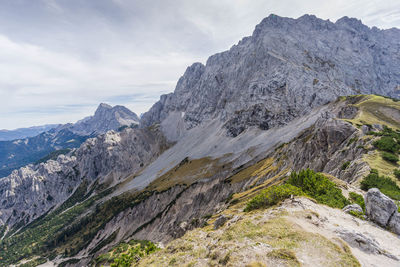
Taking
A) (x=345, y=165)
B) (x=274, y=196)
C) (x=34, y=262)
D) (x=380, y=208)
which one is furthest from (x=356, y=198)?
(x=34, y=262)

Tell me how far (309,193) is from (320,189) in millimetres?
2096

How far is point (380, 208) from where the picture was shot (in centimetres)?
2228

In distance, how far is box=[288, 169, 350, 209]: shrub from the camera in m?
27.7

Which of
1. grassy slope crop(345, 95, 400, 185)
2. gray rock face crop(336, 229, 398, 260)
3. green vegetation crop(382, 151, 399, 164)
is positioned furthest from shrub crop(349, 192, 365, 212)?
green vegetation crop(382, 151, 399, 164)

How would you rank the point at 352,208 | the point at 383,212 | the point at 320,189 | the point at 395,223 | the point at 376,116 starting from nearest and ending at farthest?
the point at 395,223
the point at 383,212
the point at 352,208
the point at 320,189
the point at 376,116

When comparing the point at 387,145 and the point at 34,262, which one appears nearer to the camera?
the point at 387,145

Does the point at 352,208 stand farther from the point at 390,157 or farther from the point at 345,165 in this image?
the point at 345,165

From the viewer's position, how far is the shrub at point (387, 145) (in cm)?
4623

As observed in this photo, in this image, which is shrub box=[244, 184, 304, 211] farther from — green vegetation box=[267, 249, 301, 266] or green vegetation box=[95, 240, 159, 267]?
green vegetation box=[95, 240, 159, 267]

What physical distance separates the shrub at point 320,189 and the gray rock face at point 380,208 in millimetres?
4336

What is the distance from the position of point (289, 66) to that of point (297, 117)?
6213 centimetres

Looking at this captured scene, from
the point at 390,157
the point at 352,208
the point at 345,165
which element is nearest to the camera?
the point at 352,208

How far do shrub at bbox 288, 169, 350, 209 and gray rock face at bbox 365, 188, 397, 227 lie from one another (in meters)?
4.34

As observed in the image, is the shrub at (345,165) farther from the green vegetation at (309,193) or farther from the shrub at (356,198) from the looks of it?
the shrub at (356,198)
